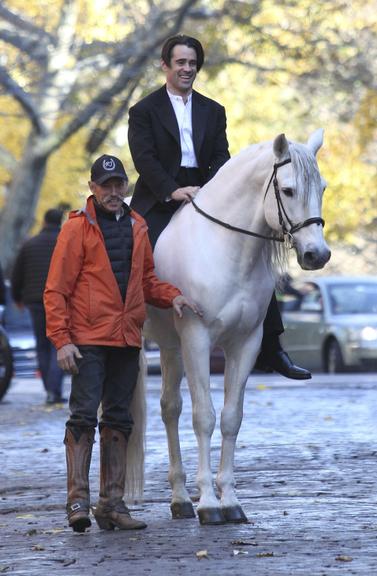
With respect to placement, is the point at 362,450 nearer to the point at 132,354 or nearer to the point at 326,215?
the point at 132,354

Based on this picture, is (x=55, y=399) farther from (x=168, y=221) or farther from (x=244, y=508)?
(x=244, y=508)

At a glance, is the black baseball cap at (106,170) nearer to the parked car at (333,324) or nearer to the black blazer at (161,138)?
the black blazer at (161,138)

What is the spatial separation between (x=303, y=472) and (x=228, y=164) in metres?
2.58

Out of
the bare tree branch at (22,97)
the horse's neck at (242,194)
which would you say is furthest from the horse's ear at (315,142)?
the bare tree branch at (22,97)

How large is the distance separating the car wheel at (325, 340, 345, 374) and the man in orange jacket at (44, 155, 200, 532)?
1766cm

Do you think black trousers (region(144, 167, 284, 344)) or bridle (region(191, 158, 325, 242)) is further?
black trousers (region(144, 167, 284, 344))

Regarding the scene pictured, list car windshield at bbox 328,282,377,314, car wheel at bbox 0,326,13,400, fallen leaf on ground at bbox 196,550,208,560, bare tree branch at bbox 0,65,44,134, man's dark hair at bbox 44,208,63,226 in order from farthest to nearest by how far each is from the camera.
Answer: bare tree branch at bbox 0,65,44,134 → car windshield at bbox 328,282,377,314 → man's dark hair at bbox 44,208,63,226 → car wheel at bbox 0,326,13,400 → fallen leaf on ground at bbox 196,550,208,560

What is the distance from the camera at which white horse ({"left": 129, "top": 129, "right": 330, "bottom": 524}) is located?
8523 millimetres

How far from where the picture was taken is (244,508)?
8984 mm

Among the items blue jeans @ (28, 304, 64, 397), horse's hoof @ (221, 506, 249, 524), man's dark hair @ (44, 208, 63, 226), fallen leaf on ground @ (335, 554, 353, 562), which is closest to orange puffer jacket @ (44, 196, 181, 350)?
horse's hoof @ (221, 506, 249, 524)

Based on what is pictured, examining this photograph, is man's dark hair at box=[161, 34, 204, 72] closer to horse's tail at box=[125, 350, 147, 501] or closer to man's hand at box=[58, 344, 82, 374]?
horse's tail at box=[125, 350, 147, 501]

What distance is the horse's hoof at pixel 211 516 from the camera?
8.43m

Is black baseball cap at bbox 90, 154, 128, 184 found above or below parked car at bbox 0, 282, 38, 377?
above

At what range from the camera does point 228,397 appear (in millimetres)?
8914
